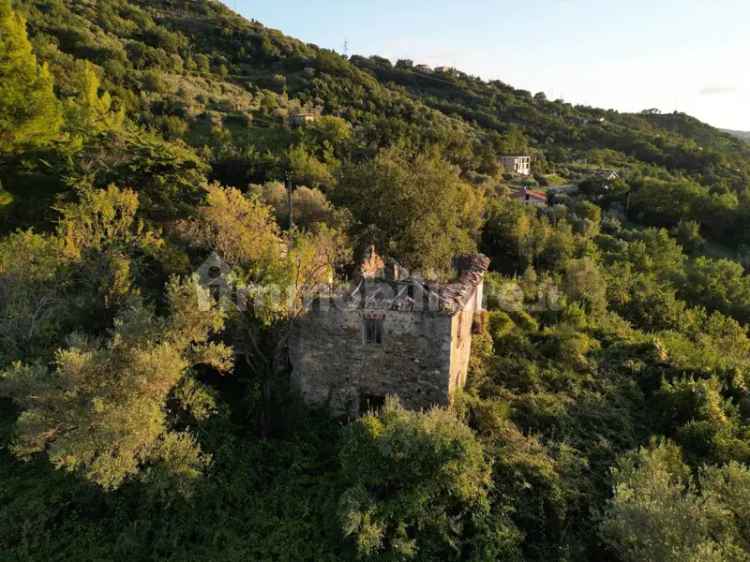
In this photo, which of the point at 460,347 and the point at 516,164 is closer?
the point at 460,347

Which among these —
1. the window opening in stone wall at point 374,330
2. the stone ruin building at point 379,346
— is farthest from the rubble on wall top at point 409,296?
the window opening in stone wall at point 374,330

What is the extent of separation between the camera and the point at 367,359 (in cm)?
1190

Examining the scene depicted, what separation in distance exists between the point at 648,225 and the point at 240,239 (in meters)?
49.1

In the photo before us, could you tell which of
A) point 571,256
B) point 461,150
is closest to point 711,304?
point 571,256

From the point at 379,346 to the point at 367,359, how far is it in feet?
1.56

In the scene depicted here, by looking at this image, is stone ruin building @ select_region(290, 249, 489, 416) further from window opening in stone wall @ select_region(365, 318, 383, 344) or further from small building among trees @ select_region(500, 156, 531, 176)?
small building among trees @ select_region(500, 156, 531, 176)

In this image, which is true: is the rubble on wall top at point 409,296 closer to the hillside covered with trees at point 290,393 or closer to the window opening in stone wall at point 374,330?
the window opening in stone wall at point 374,330

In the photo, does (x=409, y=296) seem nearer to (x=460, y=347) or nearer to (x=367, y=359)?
(x=367, y=359)

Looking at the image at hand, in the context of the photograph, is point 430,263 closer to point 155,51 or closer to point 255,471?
point 255,471

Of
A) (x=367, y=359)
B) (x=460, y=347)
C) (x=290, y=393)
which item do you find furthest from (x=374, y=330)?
(x=290, y=393)

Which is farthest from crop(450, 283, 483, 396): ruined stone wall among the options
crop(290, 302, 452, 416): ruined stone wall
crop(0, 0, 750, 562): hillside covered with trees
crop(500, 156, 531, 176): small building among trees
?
crop(500, 156, 531, 176): small building among trees

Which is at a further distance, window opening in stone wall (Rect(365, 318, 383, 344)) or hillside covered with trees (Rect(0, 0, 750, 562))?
window opening in stone wall (Rect(365, 318, 383, 344))

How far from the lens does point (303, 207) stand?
2186 centimetres

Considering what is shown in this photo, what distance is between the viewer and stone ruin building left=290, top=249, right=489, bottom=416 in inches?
448
